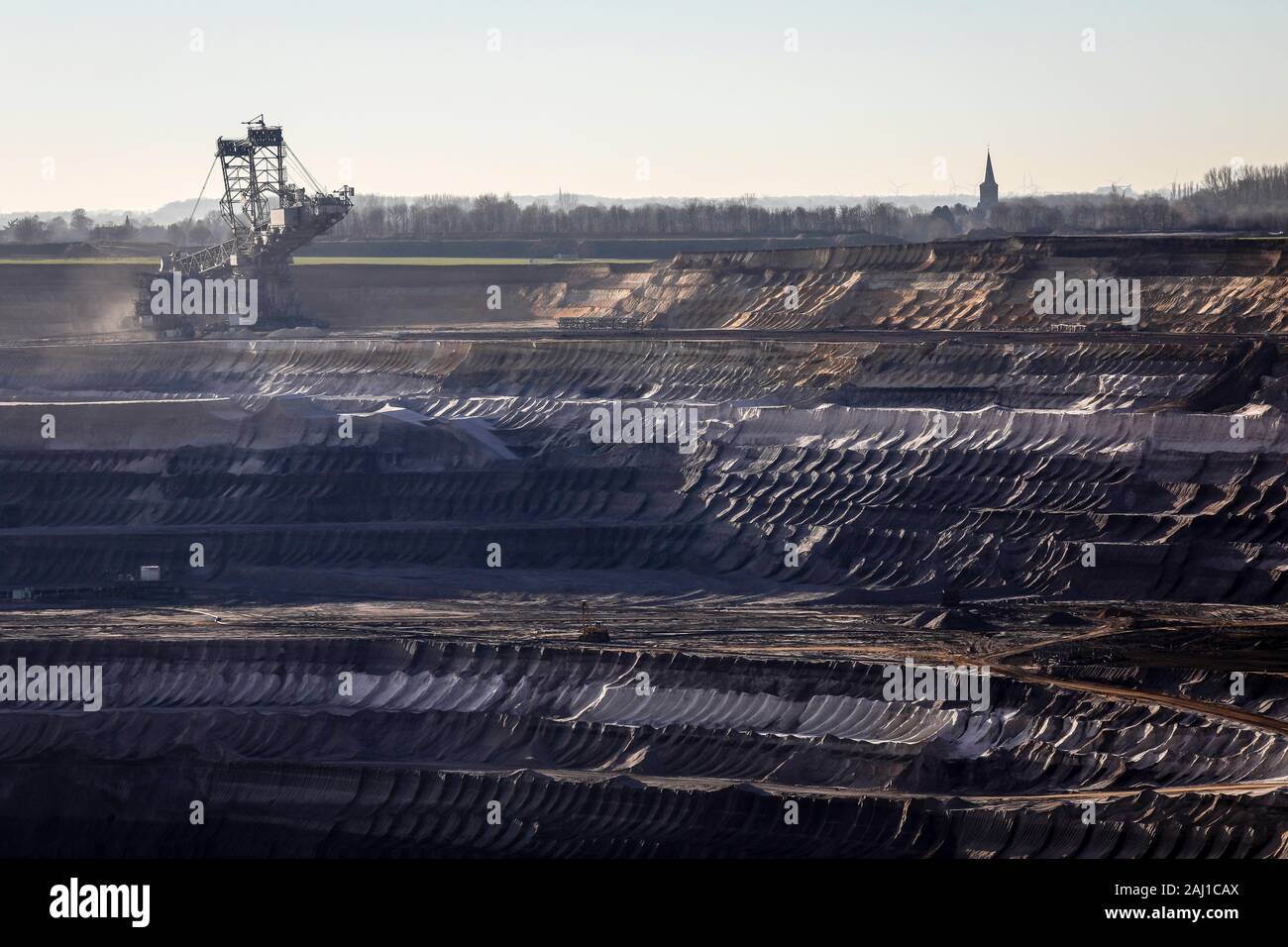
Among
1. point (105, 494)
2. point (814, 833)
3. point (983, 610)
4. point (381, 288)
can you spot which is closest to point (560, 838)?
point (814, 833)

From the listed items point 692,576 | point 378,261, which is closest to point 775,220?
point 378,261

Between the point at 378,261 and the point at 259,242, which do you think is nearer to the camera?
the point at 259,242

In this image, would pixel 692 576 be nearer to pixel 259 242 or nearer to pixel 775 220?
pixel 259 242

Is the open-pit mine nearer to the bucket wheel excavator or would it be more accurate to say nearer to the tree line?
the bucket wheel excavator

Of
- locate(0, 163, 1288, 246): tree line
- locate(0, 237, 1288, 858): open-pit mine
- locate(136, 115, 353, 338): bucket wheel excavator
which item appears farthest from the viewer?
locate(0, 163, 1288, 246): tree line

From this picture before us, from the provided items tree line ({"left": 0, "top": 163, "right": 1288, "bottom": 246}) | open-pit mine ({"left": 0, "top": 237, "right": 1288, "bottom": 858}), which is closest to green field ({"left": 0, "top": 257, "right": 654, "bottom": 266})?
tree line ({"left": 0, "top": 163, "right": 1288, "bottom": 246})

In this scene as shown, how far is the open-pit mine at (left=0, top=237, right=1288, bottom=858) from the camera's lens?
134 feet

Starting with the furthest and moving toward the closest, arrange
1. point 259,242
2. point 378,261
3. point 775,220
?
point 775,220
point 378,261
point 259,242

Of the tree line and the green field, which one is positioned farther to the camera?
the tree line

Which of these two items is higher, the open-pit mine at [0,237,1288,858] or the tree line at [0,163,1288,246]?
the tree line at [0,163,1288,246]

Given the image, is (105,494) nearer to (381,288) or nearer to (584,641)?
(584,641)

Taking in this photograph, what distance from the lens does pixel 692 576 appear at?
211 feet

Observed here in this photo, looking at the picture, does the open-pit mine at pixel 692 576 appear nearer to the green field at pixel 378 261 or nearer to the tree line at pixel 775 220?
the green field at pixel 378 261
